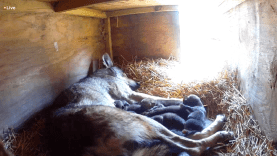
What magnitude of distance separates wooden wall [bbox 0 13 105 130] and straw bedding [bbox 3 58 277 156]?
0.94ft

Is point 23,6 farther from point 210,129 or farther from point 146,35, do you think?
point 146,35

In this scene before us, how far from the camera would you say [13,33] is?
8.71ft

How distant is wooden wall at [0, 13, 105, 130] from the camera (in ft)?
8.35

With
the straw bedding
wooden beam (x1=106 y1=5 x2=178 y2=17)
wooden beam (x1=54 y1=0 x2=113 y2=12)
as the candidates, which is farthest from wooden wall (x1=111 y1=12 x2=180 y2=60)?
wooden beam (x1=54 y1=0 x2=113 y2=12)

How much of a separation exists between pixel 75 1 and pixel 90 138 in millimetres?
2126

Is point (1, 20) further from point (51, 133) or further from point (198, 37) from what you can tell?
point (198, 37)

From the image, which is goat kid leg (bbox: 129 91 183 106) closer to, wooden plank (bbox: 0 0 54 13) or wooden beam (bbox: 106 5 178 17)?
wooden beam (bbox: 106 5 178 17)

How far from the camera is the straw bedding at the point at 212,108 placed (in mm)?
2344

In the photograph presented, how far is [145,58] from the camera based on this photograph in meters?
5.70

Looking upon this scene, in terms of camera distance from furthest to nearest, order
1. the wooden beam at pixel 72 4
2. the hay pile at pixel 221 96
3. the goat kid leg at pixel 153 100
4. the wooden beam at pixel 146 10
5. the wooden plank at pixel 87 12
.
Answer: the wooden beam at pixel 146 10
the wooden plank at pixel 87 12
the goat kid leg at pixel 153 100
the wooden beam at pixel 72 4
the hay pile at pixel 221 96

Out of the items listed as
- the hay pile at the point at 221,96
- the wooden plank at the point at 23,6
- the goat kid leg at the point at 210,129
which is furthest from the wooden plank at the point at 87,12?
the goat kid leg at the point at 210,129

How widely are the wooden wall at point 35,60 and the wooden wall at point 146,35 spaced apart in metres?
1.44

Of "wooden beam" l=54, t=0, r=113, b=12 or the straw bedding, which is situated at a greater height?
"wooden beam" l=54, t=0, r=113, b=12

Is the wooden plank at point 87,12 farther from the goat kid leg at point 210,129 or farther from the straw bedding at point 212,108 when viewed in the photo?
the goat kid leg at point 210,129
